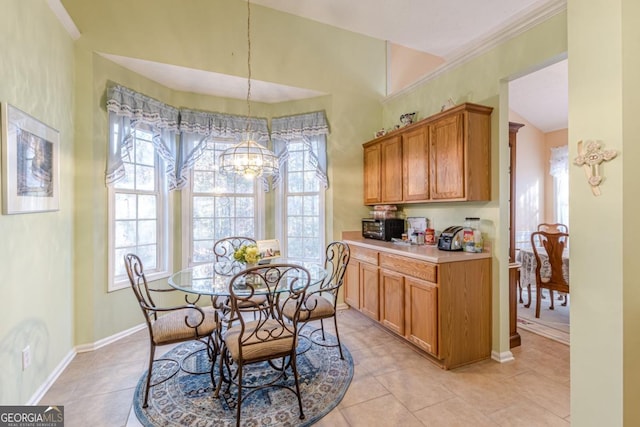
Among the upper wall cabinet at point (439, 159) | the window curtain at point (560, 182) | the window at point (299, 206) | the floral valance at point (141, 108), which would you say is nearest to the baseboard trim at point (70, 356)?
the window at point (299, 206)

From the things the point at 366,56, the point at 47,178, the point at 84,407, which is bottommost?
the point at 84,407

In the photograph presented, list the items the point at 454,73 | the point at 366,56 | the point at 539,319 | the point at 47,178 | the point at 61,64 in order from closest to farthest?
the point at 47,178 < the point at 61,64 < the point at 454,73 < the point at 539,319 < the point at 366,56

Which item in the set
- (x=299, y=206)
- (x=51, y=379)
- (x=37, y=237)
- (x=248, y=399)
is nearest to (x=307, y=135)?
(x=299, y=206)

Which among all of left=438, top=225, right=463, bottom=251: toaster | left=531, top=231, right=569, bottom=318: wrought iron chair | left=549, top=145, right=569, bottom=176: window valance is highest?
left=549, top=145, right=569, bottom=176: window valance

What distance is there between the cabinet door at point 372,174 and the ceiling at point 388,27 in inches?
41.6

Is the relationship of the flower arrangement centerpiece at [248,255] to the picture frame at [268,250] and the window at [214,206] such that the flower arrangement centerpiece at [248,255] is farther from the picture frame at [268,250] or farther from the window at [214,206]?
the window at [214,206]

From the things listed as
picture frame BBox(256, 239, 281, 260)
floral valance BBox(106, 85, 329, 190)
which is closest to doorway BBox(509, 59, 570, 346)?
floral valance BBox(106, 85, 329, 190)

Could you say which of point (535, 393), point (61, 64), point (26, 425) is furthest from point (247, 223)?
point (535, 393)

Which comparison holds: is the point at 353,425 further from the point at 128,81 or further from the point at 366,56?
the point at 366,56

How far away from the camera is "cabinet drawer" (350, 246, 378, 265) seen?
3.24 meters

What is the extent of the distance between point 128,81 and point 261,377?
331 cm

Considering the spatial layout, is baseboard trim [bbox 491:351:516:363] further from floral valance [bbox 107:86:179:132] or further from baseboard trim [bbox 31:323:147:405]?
floral valance [bbox 107:86:179:132]

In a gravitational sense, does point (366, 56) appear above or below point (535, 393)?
above

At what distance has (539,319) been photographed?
3.54m
